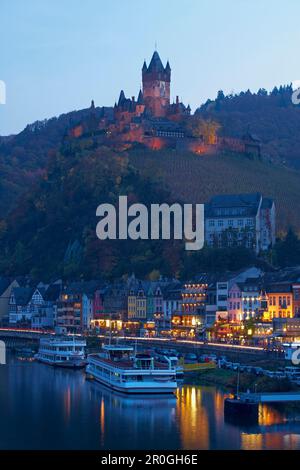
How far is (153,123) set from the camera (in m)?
130

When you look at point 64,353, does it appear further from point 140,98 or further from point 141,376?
point 140,98

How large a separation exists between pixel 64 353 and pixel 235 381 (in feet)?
67.4

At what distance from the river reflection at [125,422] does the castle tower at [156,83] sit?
281 feet

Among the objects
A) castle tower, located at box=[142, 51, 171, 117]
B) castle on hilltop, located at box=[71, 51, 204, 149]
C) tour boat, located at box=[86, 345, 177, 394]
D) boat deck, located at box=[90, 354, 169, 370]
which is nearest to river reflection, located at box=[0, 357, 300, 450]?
tour boat, located at box=[86, 345, 177, 394]

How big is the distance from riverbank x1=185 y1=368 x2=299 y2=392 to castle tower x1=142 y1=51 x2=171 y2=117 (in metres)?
83.2

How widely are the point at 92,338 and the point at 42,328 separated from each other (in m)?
19.1

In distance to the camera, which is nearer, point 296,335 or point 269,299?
point 296,335

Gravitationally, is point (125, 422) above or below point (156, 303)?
below

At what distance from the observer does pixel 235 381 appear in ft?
189

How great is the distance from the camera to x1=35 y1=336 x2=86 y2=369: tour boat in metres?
74.8

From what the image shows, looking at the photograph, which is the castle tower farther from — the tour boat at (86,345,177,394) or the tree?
the tour boat at (86,345,177,394)

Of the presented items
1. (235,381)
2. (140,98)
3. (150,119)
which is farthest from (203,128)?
(235,381)

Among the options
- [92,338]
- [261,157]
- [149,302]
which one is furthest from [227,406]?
[261,157]
